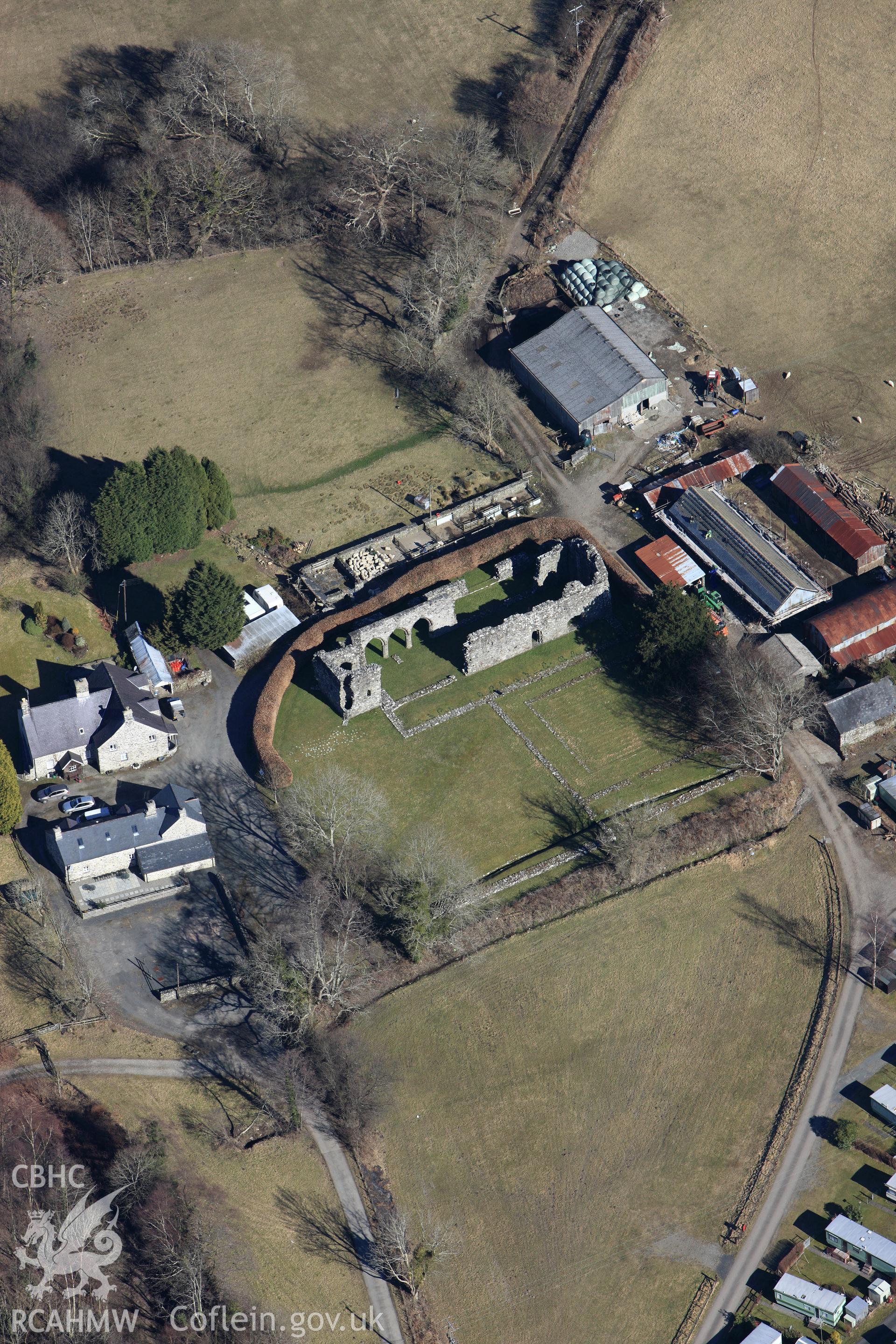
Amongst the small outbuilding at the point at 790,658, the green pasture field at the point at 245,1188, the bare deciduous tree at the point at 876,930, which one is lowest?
the green pasture field at the point at 245,1188

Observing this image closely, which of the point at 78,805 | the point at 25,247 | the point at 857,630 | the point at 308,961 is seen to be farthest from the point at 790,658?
the point at 25,247

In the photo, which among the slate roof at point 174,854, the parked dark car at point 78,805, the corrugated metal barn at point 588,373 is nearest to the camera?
the slate roof at point 174,854

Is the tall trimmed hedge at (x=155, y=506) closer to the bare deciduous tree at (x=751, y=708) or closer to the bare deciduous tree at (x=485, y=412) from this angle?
the bare deciduous tree at (x=485, y=412)

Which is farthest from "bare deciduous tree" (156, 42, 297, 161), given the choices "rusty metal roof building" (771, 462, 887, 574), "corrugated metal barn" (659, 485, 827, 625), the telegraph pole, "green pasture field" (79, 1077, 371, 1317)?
"green pasture field" (79, 1077, 371, 1317)

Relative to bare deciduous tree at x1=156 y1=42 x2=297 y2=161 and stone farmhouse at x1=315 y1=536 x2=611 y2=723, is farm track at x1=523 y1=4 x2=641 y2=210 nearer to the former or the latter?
bare deciduous tree at x1=156 y1=42 x2=297 y2=161

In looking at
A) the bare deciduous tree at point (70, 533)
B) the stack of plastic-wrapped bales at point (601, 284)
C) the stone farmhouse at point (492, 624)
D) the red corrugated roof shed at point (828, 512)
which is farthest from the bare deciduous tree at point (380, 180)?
the red corrugated roof shed at point (828, 512)

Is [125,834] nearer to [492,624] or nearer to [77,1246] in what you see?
[77,1246]
